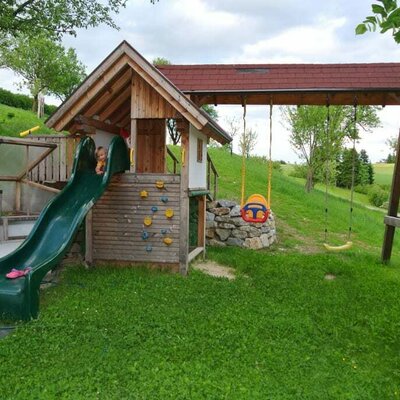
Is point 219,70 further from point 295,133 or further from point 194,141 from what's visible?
point 295,133

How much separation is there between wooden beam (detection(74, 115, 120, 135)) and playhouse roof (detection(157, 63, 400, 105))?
1.94m

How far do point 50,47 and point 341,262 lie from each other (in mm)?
29786

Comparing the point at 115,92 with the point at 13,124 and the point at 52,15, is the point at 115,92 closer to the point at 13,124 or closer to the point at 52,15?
the point at 52,15

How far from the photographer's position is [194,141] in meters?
9.03

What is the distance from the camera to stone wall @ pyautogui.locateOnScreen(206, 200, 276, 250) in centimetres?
1161

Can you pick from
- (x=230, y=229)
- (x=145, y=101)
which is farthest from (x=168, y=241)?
(x=230, y=229)

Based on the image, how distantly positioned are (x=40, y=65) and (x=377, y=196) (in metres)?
34.1

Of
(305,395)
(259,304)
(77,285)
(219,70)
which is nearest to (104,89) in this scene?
(219,70)

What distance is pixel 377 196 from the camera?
41.0 metres

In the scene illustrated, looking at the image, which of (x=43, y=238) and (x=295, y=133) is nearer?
(x=43, y=238)

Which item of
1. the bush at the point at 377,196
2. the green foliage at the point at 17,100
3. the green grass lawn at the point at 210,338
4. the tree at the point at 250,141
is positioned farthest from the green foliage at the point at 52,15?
the bush at the point at 377,196

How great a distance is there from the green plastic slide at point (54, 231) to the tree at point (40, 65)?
26662mm

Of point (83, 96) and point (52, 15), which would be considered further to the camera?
point (52, 15)

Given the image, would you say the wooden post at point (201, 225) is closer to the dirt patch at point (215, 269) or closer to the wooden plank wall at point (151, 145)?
the dirt patch at point (215, 269)
